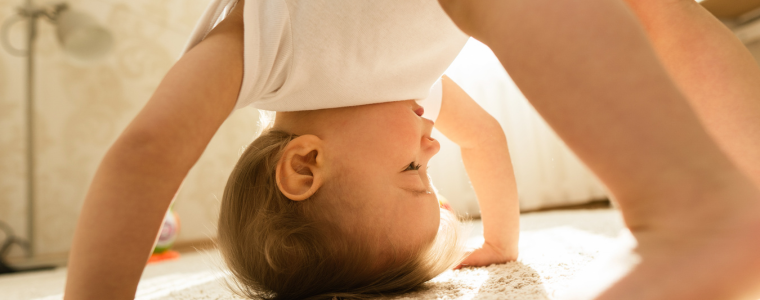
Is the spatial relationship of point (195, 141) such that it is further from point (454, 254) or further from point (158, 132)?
point (454, 254)

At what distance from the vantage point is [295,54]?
1.61 feet

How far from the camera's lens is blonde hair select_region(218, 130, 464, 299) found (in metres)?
0.53

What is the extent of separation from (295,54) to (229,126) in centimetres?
171

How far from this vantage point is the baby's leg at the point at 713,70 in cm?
45

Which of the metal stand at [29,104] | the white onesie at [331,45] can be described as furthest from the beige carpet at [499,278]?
the metal stand at [29,104]

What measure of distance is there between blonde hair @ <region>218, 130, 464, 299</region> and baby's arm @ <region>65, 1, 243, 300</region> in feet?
0.53

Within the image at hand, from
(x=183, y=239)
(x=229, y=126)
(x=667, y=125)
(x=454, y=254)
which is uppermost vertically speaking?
(x=229, y=126)

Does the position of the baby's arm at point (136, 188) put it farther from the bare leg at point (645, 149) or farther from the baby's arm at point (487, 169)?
the baby's arm at point (487, 169)

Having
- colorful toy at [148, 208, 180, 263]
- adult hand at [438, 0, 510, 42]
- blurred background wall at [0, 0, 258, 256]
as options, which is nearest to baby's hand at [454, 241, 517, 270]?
adult hand at [438, 0, 510, 42]

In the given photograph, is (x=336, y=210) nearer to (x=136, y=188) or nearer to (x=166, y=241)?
(x=136, y=188)

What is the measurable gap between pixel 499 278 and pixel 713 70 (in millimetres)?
315

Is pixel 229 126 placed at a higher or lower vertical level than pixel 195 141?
higher

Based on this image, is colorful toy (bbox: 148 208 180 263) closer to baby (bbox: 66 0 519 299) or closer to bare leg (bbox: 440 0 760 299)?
baby (bbox: 66 0 519 299)

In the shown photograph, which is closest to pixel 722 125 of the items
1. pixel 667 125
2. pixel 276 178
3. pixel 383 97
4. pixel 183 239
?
pixel 667 125
